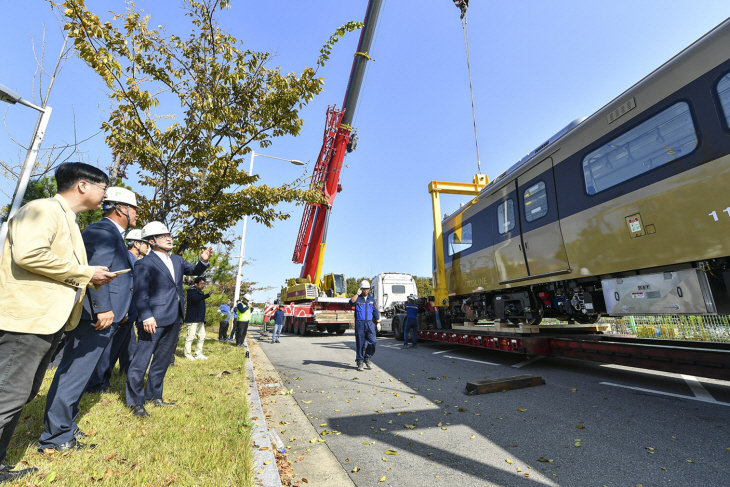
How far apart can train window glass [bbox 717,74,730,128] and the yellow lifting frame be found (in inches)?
243

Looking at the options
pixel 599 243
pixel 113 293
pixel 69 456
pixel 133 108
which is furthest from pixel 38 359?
pixel 599 243

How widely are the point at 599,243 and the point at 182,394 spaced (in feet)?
20.0

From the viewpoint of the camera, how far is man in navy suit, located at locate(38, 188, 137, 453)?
2.63 m

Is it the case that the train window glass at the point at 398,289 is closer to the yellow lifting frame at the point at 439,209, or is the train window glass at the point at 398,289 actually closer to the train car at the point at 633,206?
the yellow lifting frame at the point at 439,209

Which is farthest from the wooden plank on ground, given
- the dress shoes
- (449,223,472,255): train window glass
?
(449,223,472,255): train window glass

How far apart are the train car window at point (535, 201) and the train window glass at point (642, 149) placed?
99 centimetres

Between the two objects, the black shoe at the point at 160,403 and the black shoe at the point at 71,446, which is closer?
the black shoe at the point at 71,446

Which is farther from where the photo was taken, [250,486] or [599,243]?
[599,243]

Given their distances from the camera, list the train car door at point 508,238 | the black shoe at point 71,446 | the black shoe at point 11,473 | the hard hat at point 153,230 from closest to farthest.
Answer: the black shoe at point 11,473 → the black shoe at point 71,446 → the hard hat at point 153,230 → the train car door at point 508,238

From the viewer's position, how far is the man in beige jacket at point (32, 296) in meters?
2.02

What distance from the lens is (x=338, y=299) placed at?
1669 centimetres

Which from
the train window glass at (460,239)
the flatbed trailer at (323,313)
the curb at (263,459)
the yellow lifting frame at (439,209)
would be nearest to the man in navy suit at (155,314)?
the curb at (263,459)

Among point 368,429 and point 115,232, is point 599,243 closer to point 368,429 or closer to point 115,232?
point 368,429

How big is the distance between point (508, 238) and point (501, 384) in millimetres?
3249
